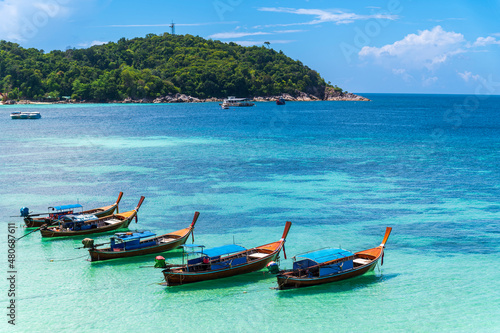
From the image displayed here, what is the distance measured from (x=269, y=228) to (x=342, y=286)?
32.5ft

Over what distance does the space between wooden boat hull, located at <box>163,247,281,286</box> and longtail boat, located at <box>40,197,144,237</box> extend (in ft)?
34.7

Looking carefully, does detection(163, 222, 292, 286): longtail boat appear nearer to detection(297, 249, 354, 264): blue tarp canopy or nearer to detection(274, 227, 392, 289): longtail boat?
detection(274, 227, 392, 289): longtail boat

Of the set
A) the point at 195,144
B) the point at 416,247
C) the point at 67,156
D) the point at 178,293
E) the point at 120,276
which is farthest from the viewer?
the point at 195,144

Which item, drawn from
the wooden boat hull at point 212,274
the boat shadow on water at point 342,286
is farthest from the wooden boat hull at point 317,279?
the wooden boat hull at point 212,274

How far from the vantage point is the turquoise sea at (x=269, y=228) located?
23.2m

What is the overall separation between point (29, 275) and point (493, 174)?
4657 cm

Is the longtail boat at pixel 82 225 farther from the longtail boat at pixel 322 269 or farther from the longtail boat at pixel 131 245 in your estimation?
the longtail boat at pixel 322 269

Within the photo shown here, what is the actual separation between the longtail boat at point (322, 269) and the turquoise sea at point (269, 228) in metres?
0.48

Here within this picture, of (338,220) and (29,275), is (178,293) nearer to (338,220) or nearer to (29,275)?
(29,275)

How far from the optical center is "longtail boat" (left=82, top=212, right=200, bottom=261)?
29562 millimetres

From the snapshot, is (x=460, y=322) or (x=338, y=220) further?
(x=338, y=220)

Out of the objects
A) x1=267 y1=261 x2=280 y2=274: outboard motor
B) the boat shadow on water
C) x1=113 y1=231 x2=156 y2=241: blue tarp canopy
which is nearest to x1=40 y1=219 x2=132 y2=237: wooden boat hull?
x1=113 y1=231 x2=156 y2=241: blue tarp canopy

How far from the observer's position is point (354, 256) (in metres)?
27.0

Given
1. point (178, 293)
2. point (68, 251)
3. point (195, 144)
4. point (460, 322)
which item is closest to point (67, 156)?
point (195, 144)
